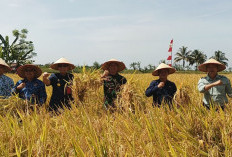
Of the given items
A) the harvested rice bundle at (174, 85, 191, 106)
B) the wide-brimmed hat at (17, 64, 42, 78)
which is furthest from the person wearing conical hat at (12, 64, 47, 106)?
the harvested rice bundle at (174, 85, 191, 106)

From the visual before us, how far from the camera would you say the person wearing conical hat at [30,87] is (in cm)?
327

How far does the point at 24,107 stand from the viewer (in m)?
2.90

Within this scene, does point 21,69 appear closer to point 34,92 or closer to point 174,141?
point 34,92

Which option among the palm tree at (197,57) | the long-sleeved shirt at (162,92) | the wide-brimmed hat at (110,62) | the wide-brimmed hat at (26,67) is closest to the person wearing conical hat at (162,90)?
the long-sleeved shirt at (162,92)

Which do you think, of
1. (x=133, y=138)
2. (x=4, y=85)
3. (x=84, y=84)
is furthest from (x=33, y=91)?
(x=133, y=138)

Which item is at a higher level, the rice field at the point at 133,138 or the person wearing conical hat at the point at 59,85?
the person wearing conical hat at the point at 59,85

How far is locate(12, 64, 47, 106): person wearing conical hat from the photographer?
129 inches

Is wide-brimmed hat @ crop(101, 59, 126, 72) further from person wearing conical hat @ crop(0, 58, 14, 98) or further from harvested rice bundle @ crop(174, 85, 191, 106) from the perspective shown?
person wearing conical hat @ crop(0, 58, 14, 98)

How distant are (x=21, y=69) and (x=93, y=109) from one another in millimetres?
1318

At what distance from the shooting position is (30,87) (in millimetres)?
3295

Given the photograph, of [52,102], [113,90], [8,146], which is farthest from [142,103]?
Result: [8,146]

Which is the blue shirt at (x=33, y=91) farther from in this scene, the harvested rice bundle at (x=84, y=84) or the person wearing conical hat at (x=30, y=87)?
the harvested rice bundle at (x=84, y=84)

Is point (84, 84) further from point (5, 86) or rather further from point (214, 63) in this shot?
point (214, 63)

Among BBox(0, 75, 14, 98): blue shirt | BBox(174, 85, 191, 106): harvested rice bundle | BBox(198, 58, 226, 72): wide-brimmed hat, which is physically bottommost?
BBox(174, 85, 191, 106): harvested rice bundle
